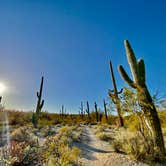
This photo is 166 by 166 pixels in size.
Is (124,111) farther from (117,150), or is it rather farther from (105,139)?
(105,139)

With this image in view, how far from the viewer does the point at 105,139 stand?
10602mm

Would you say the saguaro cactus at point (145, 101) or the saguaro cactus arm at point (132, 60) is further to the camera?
the saguaro cactus arm at point (132, 60)

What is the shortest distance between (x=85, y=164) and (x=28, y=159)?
198 cm

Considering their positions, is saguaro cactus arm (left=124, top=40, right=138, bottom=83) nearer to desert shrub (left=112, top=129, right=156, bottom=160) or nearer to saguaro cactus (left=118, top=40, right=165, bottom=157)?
saguaro cactus (left=118, top=40, right=165, bottom=157)

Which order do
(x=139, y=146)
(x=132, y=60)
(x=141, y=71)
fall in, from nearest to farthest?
(x=139, y=146) → (x=141, y=71) → (x=132, y=60)

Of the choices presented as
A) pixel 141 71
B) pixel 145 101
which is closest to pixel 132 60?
pixel 141 71

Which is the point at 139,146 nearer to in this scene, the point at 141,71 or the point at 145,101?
the point at 145,101

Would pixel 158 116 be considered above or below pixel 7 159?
above

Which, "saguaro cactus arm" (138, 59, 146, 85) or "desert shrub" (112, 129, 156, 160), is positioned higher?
"saguaro cactus arm" (138, 59, 146, 85)

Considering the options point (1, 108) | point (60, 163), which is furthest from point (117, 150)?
point (1, 108)

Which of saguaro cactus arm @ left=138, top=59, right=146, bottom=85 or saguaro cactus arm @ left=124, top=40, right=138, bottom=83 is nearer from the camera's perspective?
saguaro cactus arm @ left=138, top=59, right=146, bottom=85

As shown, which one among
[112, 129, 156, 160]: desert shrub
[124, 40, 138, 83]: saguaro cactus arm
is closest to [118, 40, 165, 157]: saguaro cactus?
[124, 40, 138, 83]: saguaro cactus arm

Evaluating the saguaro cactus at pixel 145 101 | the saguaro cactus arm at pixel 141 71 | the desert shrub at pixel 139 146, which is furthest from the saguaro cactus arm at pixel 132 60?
the desert shrub at pixel 139 146

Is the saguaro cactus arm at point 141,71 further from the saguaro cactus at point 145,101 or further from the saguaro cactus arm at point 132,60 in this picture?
the saguaro cactus arm at point 132,60
